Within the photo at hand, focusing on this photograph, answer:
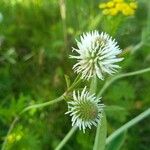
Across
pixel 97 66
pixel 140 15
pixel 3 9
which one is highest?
pixel 97 66

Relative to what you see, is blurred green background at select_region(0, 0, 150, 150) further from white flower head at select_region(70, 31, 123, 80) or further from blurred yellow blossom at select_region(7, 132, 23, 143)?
white flower head at select_region(70, 31, 123, 80)

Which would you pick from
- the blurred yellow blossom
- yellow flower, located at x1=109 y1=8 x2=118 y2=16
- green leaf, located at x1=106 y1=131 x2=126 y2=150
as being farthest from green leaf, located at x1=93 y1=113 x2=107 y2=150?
yellow flower, located at x1=109 y1=8 x2=118 y2=16

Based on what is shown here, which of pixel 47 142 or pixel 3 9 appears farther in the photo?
pixel 3 9

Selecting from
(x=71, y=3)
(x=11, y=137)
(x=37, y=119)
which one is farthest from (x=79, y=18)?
(x=11, y=137)

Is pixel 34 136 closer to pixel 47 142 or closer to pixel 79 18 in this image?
pixel 47 142

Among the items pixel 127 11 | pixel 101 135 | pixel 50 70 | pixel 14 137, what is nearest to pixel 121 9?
pixel 127 11
